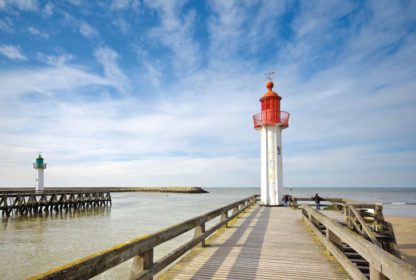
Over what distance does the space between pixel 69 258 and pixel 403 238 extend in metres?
17.0

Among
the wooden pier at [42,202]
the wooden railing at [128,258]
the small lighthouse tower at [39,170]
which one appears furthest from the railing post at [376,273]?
the small lighthouse tower at [39,170]

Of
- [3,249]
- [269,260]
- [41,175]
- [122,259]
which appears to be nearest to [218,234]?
[269,260]

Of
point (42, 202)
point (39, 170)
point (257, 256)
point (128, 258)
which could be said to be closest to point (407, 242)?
point (257, 256)

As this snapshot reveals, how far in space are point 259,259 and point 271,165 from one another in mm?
13596

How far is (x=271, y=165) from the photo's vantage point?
19.3 metres

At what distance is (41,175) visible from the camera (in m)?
38.8

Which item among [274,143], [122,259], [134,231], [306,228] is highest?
[274,143]

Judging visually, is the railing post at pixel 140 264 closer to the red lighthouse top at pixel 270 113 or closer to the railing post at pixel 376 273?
the railing post at pixel 376 273

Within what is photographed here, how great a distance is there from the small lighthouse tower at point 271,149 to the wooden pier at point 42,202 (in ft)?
81.4

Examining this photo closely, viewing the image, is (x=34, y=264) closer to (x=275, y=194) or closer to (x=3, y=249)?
(x=3, y=249)

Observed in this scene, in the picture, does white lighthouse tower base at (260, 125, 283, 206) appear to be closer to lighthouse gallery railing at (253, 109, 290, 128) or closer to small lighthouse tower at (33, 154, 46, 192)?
lighthouse gallery railing at (253, 109, 290, 128)

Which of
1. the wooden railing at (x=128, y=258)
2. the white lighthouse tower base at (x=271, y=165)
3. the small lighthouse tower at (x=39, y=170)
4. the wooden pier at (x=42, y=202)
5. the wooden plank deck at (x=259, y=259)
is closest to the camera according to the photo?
the wooden railing at (x=128, y=258)

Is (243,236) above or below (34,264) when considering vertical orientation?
above

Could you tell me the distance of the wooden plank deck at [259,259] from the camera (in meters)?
5.01
